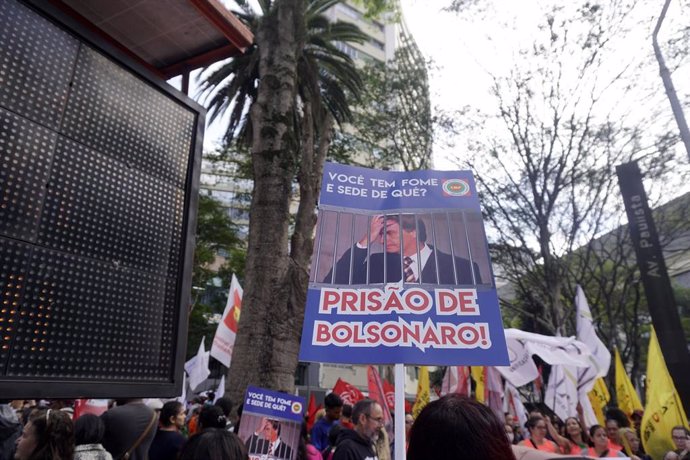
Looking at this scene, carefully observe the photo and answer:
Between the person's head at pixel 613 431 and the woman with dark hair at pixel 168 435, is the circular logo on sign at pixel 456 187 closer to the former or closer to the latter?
the woman with dark hair at pixel 168 435

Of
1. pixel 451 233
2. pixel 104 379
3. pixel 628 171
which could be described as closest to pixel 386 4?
pixel 628 171

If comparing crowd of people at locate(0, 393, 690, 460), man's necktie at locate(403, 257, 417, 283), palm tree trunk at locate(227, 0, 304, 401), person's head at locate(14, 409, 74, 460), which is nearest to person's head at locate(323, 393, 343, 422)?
crowd of people at locate(0, 393, 690, 460)

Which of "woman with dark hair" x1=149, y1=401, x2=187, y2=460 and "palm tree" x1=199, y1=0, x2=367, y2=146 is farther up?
"palm tree" x1=199, y1=0, x2=367, y2=146

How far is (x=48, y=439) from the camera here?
271 centimetres

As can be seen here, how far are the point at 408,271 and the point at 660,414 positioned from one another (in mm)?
5225

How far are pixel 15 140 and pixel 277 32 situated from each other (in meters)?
6.11

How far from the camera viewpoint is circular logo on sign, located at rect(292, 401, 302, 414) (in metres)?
3.86

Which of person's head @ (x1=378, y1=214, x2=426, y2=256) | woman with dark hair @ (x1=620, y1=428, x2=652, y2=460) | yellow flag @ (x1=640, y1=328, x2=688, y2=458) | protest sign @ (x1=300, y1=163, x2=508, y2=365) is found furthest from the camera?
yellow flag @ (x1=640, y1=328, x2=688, y2=458)

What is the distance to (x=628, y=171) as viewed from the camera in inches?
399

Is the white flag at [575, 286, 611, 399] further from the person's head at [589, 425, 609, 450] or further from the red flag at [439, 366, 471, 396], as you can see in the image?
the person's head at [589, 425, 609, 450]

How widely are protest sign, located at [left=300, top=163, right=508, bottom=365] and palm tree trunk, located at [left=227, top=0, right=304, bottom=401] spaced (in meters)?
2.67

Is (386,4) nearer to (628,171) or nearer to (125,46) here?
(628,171)

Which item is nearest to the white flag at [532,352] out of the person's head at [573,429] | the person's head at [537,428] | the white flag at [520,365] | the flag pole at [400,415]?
the white flag at [520,365]

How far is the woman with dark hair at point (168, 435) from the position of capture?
3.52 m
